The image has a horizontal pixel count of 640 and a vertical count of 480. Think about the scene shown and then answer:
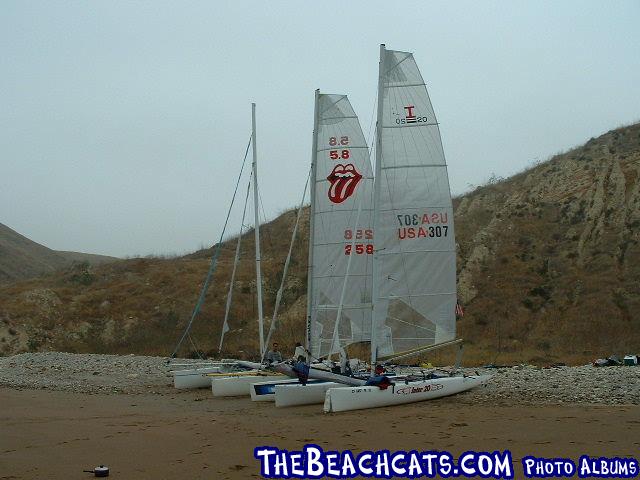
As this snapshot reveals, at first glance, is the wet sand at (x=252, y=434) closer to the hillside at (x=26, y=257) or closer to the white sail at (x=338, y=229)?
the white sail at (x=338, y=229)

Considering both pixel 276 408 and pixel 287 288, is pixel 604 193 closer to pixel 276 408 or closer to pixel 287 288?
pixel 287 288

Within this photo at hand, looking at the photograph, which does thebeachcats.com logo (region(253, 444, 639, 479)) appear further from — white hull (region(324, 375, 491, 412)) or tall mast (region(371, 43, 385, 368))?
tall mast (region(371, 43, 385, 368))

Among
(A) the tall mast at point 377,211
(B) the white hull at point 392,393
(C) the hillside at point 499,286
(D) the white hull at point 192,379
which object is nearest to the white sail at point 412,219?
(A) the tall mast at point 377,211

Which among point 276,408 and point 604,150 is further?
point 604,150

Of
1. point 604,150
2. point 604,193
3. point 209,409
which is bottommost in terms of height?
point 209,409

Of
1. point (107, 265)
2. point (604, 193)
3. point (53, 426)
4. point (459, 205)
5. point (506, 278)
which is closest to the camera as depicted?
point (53, 426)

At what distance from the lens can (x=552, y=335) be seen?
109 ft

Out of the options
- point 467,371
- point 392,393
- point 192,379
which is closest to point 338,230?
point 192,379

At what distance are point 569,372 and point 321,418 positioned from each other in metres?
9.43

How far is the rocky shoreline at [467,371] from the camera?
1530cm

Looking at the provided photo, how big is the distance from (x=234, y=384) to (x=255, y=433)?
7.23 meters

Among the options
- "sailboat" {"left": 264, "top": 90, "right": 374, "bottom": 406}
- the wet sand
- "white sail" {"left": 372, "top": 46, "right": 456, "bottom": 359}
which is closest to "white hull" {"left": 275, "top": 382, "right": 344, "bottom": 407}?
the wet sand

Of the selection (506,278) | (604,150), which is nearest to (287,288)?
(506,278)

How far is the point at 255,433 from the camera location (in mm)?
11969
